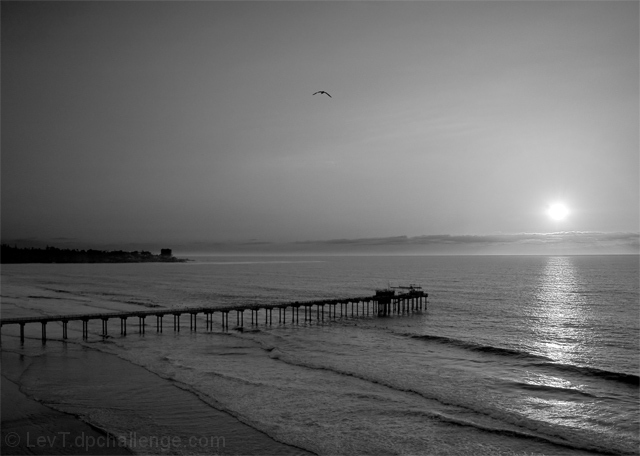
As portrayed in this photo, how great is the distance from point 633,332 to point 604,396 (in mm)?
22347

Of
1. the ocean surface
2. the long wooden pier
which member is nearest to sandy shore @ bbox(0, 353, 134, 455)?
the ocean surface

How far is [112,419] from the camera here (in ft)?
58.9

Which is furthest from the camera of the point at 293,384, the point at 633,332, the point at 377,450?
the point at 633,332

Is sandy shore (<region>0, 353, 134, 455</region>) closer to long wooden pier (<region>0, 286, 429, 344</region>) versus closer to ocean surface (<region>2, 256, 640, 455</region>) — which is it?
ocean surface (<region>2, 256, 640, 455</region>)

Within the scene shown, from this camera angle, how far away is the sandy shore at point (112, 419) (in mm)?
15711

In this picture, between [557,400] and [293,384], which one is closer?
[557,400]

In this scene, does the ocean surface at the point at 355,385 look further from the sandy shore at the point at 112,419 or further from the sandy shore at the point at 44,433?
the sandy shore at the point at 44,433

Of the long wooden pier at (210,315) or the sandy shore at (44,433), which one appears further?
the long wooden pier at (210,315)

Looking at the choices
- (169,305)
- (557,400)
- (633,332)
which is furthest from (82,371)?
(633,332)

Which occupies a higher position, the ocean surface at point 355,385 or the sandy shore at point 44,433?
the sandy shore at point 44,433

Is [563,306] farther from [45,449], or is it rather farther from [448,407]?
[45,449]

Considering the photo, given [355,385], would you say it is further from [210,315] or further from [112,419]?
[210,315]

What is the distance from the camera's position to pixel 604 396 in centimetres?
2292

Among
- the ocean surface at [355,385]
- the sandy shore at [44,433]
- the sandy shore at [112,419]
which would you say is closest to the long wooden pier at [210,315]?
the ocean surface at [355,385]
